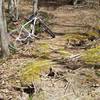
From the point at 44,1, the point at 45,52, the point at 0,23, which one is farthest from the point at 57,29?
the point at 44,1

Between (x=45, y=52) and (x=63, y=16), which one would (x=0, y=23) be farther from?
(x=63, y=16)

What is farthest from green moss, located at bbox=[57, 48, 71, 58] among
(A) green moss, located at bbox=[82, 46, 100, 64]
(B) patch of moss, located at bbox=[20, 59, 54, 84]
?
(B) patch of moss, located at bbox=[20, 59, 54, 84]

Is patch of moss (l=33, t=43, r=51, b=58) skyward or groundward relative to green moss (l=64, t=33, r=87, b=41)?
groundward

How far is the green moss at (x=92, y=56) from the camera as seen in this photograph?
26.2 feet

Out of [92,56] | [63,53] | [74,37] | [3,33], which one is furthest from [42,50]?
[74,37]

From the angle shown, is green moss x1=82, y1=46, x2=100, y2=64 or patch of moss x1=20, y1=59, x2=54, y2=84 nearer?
patch of moss x1=20, y1=59, x2=54, y2=84

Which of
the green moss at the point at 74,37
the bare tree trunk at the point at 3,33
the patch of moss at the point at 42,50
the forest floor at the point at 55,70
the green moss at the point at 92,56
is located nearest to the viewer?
the forest floor at the point at 55,70

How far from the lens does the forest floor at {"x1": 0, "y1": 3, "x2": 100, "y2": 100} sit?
6625 mm

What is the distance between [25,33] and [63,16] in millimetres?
5569

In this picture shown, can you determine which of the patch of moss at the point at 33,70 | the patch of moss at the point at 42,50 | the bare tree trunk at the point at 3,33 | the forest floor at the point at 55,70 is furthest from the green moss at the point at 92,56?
the bare tree trunk at the point at 3,33

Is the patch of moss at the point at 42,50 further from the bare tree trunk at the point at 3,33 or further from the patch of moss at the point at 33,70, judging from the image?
the bare tree trunk at the point at 3,33

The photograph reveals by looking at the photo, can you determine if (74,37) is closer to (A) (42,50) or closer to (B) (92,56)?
(A) (42,50)

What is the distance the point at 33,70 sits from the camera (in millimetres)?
7523

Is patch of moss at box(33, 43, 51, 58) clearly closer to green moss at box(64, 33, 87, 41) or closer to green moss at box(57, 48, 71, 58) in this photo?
green moss at box(57, 48, 71, 58)
